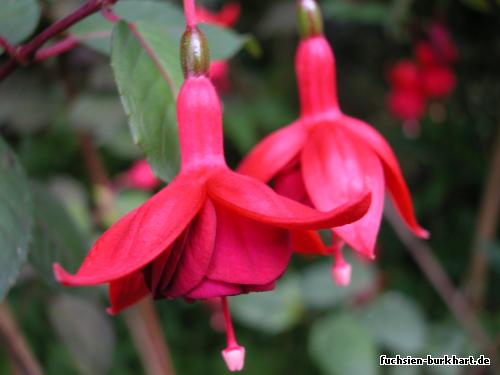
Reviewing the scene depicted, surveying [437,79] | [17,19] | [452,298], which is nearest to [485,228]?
[452,298]

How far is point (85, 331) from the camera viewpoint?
92 centimetres

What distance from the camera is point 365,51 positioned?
1.62 m

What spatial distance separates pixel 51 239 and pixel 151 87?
24 centimetres

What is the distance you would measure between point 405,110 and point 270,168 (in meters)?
1.01

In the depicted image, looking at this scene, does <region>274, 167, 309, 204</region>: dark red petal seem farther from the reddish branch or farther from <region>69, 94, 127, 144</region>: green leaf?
<region>69, 94, 127, 144</region>: green leaf

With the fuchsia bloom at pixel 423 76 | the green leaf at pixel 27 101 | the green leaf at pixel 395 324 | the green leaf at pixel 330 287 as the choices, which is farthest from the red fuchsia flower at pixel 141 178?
the fuchsia bloom at pixel 423 76

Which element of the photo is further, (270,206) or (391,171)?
(391,171)

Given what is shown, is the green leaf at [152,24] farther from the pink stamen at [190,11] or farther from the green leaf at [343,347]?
the green leaf at [343,347]

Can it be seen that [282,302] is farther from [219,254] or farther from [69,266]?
[219,254]

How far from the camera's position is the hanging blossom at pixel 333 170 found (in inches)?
19.0

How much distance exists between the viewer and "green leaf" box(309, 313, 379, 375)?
3.60ft

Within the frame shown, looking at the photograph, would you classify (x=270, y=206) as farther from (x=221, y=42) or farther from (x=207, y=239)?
(x=221, y=42)

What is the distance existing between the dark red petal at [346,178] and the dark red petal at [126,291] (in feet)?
0.42

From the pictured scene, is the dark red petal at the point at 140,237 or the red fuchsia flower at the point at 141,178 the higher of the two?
the dark red petal at the point at 140,237
